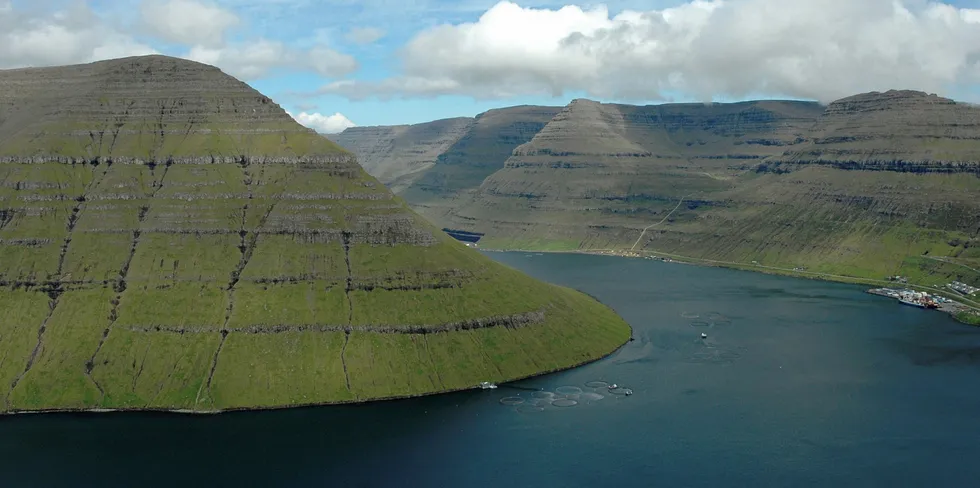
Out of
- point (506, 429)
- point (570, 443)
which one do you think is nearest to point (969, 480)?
point (570, 443)

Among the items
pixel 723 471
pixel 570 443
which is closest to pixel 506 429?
pixel 570 443

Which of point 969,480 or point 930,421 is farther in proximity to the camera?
point 930,421

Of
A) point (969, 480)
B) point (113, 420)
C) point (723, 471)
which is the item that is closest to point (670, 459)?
point (723, 471)

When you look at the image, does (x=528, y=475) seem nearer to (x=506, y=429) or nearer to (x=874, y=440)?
(x=506, y=429)

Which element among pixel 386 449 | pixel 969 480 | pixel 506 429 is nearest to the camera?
pixel 969 480

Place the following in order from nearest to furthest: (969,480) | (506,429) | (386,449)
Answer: (969,480) → (386,449) → (506,429)

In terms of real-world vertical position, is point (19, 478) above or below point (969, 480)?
below

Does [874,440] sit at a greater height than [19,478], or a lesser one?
greater

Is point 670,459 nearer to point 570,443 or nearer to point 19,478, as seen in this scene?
point 570,443

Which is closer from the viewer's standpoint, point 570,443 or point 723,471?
point 723,471
